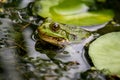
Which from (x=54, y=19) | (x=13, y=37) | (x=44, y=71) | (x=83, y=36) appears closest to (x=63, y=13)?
(x=54, y=19)

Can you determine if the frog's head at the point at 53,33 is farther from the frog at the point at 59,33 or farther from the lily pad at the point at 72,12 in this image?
the lily pad at the point at 72,12

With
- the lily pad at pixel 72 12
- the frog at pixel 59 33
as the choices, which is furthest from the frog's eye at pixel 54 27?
the lily pad at pixel 72 12

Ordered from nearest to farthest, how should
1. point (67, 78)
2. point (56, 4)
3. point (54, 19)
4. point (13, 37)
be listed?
point (67, 78)
point (13, 37)
point (54, 19)
point (56, 4)

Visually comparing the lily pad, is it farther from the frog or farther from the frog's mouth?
the frog's mouth

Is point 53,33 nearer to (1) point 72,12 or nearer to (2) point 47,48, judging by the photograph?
(2) point 47,48

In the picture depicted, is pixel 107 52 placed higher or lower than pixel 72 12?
lower

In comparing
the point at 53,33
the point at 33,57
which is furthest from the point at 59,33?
the point at 33,57

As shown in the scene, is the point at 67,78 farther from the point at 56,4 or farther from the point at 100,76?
the point at 56,4
